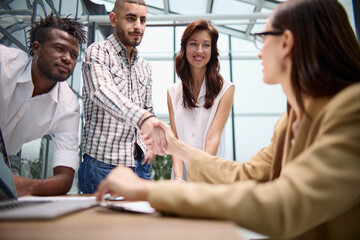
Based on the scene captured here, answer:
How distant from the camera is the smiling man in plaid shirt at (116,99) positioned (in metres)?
1.79

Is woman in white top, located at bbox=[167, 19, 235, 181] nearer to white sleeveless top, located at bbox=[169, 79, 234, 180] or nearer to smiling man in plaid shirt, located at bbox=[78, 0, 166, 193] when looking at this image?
white sleeveless top, located at bbox=[169, 79, 234, 180]

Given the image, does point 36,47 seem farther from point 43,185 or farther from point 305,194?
point 305,194

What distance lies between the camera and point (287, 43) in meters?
0.91

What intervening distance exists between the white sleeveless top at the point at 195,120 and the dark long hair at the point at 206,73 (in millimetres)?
37

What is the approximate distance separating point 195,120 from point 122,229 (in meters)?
1.69

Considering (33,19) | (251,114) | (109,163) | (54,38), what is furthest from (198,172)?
(251,114)

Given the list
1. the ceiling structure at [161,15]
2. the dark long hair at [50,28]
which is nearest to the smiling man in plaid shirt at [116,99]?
the dark long hair at [50,28]

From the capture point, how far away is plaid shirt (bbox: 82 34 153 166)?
6.24 feet

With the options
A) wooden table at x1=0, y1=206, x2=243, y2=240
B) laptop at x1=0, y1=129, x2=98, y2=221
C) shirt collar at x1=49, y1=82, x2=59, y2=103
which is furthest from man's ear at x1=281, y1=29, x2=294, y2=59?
shirt collar at x1=49, y1=82, x2=59, y2=103

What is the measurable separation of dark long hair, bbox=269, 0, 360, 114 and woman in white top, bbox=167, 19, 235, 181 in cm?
125

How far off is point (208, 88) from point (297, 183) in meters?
1.64

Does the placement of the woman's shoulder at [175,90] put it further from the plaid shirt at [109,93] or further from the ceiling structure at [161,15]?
the ceiling structure at [161,15]

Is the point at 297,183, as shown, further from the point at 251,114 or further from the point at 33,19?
the point at 251,114

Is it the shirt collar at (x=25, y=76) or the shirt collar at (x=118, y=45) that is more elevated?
the shirt collar at (x=118, y=45)
